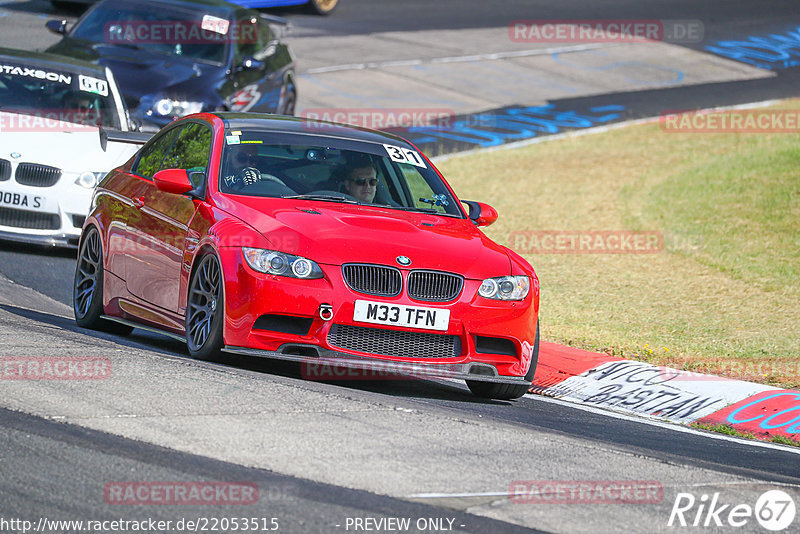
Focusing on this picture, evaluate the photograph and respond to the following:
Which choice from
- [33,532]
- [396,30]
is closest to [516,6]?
[396,30]

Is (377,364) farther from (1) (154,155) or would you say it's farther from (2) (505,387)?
(1) (154,155)

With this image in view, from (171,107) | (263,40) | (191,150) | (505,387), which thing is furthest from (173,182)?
(263,40)

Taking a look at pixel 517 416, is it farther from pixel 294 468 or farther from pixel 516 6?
pixel 516 6

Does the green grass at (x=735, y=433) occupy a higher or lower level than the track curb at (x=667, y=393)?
lower

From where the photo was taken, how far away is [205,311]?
7539 millimetres

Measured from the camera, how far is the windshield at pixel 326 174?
815cm

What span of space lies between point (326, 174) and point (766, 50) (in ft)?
76.8

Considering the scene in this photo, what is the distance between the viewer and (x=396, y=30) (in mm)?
28078

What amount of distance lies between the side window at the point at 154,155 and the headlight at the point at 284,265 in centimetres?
192

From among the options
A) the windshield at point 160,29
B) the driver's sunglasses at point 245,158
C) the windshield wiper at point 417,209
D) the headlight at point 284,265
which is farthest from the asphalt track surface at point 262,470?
the windshield at point 160,29

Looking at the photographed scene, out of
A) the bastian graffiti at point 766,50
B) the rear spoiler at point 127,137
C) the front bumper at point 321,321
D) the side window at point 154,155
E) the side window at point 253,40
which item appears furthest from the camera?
the bastian graffiti at point 766,50

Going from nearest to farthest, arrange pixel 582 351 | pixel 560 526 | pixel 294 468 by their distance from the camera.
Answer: pixel 560 526
pixel 294 468
pixel 582 351

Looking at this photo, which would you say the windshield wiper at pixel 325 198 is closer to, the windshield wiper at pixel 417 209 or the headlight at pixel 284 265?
the windshield wiper at pixel 417 209

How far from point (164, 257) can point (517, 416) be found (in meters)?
2.39
